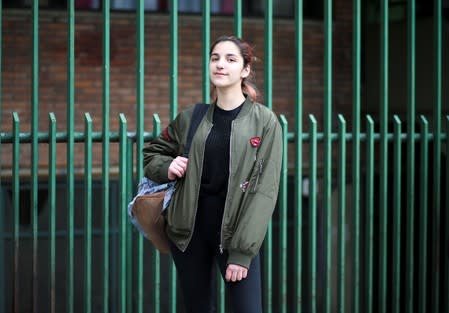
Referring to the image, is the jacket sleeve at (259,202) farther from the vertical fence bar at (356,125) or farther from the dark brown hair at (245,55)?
the vertical fence bar at (356,125)

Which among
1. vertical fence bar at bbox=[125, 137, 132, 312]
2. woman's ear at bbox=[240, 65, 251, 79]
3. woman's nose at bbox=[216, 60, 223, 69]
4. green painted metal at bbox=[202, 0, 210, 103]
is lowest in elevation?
vertical fence bar at bbox=[125, 137, 132, 312]

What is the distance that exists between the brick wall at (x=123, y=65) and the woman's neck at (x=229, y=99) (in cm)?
535

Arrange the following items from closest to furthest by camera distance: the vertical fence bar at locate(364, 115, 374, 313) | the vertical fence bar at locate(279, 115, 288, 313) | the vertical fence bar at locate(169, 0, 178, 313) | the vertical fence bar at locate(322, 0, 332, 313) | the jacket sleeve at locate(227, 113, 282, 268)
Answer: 1. the jacket sleeve at locate(227, 113, 282, 268)
2. the vertical fence bar at locate(169, 0, 178, 313)
3. the vertical fence bar at locate(279, 115, 288, 313)
4. the vertical fence bar at locate(322, 0, 332, 313)
5. the vertical fence bar at locate(364, 115, 374, 313)

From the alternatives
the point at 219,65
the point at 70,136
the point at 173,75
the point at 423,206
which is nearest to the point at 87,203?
the point at 70,136

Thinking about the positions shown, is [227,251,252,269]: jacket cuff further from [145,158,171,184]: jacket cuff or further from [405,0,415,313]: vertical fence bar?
[405,0,415,313]: vertical fence bar

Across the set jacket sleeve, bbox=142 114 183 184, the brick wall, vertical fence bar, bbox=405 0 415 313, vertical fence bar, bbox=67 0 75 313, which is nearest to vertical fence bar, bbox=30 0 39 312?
vertical fence bar, bbox=67 0 75 313

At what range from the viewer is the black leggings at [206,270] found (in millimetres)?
3576

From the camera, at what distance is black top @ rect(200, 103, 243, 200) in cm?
354

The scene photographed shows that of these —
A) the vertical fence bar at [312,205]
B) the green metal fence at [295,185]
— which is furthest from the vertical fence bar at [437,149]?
the vertical fence bar at [312,205]

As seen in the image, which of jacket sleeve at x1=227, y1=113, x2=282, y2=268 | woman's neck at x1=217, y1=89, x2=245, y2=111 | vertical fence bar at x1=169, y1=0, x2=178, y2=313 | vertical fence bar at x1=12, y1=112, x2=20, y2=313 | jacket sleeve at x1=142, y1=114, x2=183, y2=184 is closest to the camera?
jacket sleeve at x1=227, y1=113, x2=282, y2=268

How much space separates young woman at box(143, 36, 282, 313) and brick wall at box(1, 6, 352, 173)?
538 centimetres

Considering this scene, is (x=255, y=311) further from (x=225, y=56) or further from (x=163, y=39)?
(x=163, y=39)

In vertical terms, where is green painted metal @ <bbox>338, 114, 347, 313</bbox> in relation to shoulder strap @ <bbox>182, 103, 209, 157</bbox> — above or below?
below

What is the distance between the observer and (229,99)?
12.0 ft
